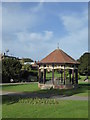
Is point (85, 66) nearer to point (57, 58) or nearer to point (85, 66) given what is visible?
point (85, 66)

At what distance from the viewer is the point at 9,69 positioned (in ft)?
137

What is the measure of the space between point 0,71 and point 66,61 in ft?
54.5

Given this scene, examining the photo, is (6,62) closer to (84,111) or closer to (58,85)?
(58,85)

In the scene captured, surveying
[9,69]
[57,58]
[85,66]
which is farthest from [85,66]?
[57,58]

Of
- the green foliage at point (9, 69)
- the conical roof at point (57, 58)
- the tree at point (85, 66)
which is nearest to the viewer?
the conical roof at point (57, 58)

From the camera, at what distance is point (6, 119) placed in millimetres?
10539

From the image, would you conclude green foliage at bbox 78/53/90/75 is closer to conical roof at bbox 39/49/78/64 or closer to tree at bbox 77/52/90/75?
tree at bbox 77/52/90/75

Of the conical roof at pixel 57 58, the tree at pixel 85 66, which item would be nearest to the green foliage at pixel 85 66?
the tree at pixel 85 66

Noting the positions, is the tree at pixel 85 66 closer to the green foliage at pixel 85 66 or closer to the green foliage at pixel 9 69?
the green foliage at pixel 85 66

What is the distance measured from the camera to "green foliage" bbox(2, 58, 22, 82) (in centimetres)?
4122

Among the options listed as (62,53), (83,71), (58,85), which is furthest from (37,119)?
(83,71)

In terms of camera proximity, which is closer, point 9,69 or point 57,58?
point 57,58

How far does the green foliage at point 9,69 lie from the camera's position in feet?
135

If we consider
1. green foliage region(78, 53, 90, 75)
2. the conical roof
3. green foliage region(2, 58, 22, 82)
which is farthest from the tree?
the conical roof
